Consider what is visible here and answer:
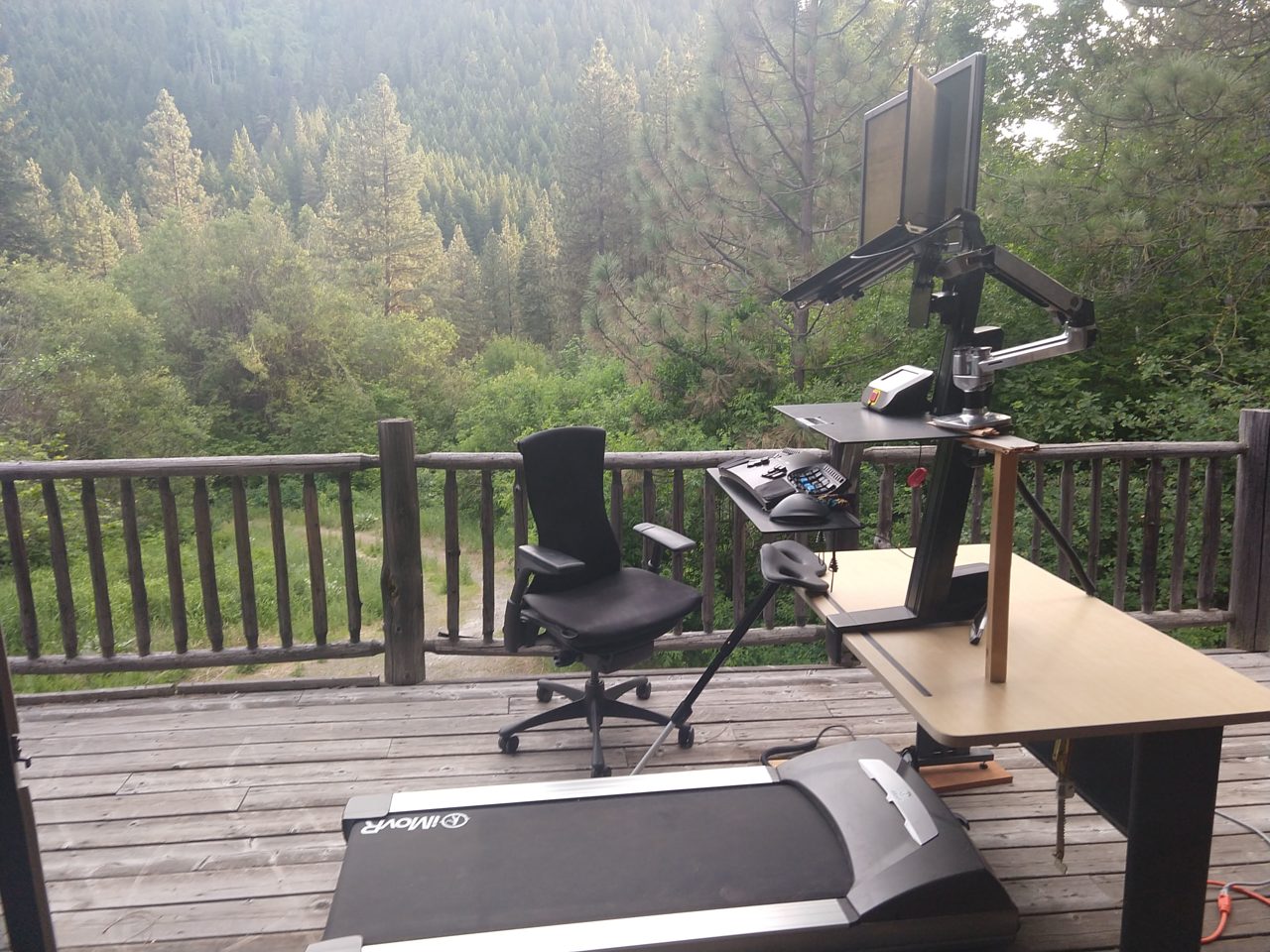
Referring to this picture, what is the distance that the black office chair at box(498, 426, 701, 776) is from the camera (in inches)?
106

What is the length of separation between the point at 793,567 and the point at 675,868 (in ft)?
2.66

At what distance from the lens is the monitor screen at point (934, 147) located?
5.45ft

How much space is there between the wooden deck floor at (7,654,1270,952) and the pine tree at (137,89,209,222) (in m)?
22.0

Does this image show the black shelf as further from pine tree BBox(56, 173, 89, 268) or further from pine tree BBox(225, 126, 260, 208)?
pine tree BBox(225, 126, 260, 208)

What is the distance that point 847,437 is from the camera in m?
1.65

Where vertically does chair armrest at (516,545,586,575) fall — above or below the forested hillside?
below

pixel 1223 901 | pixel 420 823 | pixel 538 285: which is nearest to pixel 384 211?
pixel 538 285

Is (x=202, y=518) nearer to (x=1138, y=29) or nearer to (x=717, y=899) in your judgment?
(x=717, y=899)

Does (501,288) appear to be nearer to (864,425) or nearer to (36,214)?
(36,214)

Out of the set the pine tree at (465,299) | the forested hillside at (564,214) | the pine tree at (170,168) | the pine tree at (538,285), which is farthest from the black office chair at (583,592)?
the pine tree at (170,168)

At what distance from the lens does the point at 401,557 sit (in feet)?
10.6

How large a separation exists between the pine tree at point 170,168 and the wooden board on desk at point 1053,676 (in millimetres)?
23652

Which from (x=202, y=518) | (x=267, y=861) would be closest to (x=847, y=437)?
(x=267, y=861)

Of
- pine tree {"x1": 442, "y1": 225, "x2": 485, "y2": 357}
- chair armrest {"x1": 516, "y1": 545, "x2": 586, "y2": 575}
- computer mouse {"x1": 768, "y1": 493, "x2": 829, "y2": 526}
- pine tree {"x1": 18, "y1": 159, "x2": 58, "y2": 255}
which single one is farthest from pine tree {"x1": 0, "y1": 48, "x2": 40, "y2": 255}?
computer mouse {"x1": 768, "y1": 493, "x2": 829, "y2": 526}
